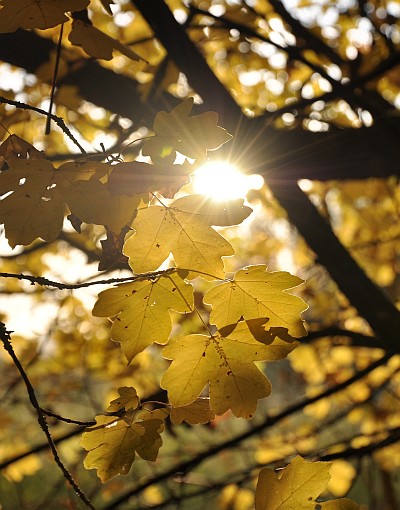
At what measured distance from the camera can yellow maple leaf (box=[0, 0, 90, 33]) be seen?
910 millimetres

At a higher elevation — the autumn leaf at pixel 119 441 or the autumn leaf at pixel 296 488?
the autumn leaf at pixel 119 441

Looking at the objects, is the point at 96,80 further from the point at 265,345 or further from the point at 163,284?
the point at 265,345

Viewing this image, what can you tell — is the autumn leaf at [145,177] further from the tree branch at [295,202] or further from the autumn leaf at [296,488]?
the tree branch at [295,202]

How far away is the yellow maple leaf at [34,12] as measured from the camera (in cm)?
91

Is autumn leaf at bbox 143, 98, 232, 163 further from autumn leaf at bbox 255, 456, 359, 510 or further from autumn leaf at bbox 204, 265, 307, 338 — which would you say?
autumn leaf at bbox 255, 456, 359, 510

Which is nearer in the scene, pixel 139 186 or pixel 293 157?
pixel 139 186

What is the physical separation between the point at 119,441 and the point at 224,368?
232 millimetres

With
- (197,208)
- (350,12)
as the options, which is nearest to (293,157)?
(197,208)

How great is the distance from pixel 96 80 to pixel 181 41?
38cm

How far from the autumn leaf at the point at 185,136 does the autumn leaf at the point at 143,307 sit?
0.22 meters

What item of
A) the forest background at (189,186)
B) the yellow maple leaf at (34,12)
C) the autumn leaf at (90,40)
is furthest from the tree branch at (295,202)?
the yellow maple leaf at (34,12)

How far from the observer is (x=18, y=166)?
2.88 feet

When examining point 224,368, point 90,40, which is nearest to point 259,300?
→ point 224,368

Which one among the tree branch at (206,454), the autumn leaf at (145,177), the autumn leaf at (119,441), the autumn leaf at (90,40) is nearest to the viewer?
the autumn leaf at (145,177)
